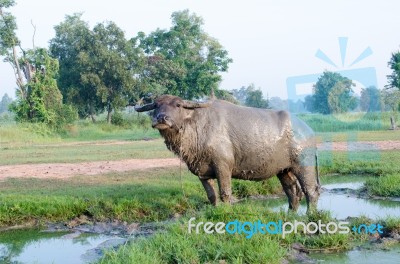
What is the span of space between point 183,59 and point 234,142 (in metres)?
33.1

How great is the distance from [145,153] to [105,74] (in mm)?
17435

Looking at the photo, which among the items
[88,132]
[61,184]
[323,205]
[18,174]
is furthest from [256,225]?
[88,132]

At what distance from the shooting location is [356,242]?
592cm

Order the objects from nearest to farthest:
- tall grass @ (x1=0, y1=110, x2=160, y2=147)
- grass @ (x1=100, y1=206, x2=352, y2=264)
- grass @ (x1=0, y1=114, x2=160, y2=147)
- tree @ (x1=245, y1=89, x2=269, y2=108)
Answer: grass @ (x1=100, y1=206, x2=352, y2=264) < grass @ (x1=0, y1=114, x2=160, y2=147) < tall grass @ (x1=0, y1=110, x2=160, y2=147) < tree @ (x1=245, y1=89, x2=269, y2=108)

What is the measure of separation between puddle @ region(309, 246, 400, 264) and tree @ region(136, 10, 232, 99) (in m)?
30.9

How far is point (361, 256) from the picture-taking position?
5.44 meters

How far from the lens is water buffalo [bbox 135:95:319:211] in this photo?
693cm

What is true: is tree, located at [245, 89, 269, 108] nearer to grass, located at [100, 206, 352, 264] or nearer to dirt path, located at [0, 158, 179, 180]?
dirt path, located at [0, 158, 179, 180]

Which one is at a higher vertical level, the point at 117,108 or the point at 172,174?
the point at 117,108

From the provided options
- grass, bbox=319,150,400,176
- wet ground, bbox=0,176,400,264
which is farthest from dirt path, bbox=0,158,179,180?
wet ground, bbox=0,176,400,264

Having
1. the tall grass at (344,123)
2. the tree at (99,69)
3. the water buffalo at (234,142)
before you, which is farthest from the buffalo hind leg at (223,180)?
the tree at (99,69)

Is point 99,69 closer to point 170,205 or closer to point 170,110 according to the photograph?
point 170,205

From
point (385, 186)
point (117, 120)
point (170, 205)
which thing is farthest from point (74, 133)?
point (385, 186)

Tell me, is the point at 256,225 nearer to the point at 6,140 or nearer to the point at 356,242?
the point at 356,242
